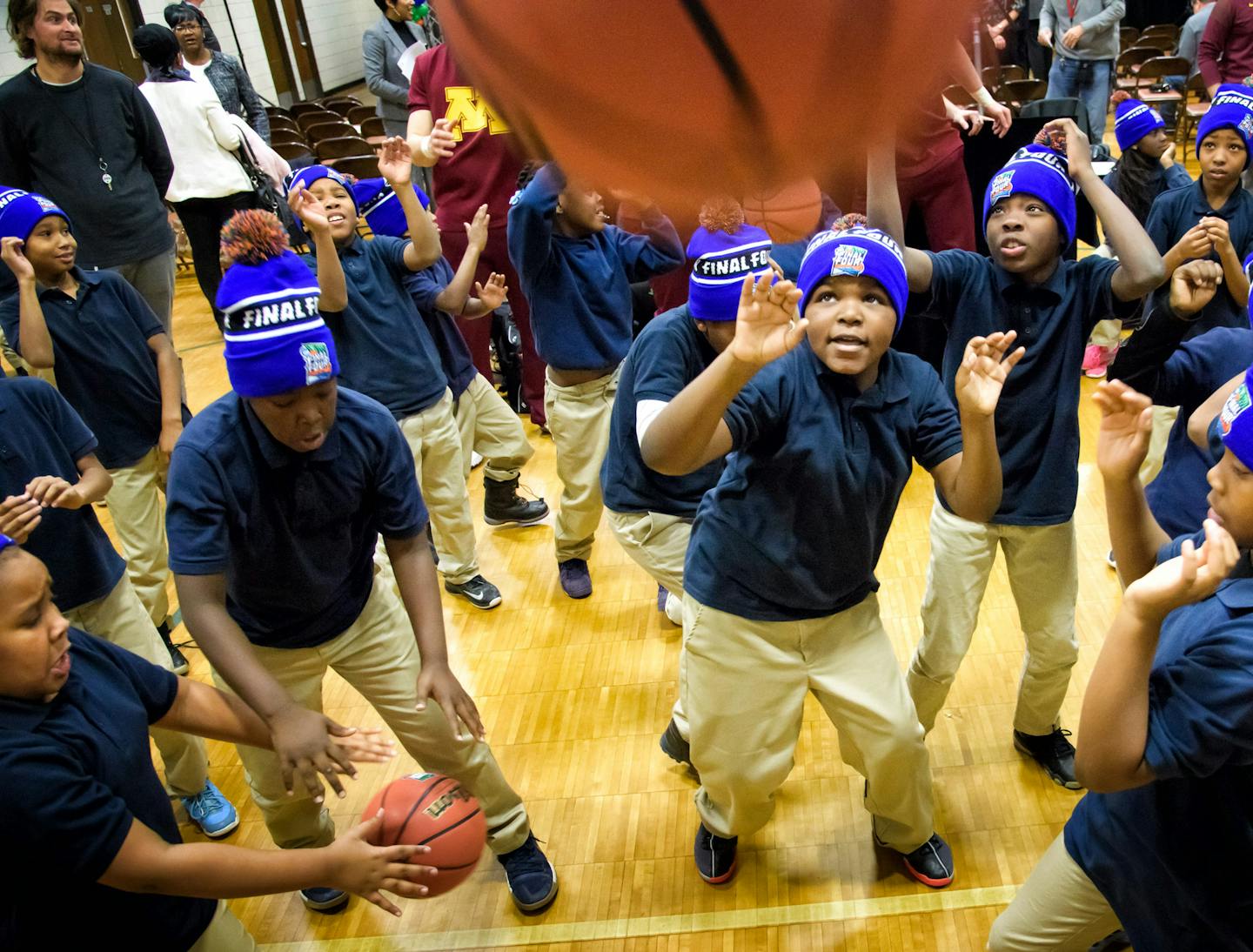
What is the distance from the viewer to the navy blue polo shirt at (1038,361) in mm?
2188

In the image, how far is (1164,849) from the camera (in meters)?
1.43

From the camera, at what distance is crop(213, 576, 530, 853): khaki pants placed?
7.01 feet

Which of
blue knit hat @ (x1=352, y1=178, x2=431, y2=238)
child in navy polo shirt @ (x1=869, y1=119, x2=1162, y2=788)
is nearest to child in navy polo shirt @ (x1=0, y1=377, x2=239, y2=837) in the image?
blue knit hat @ (x1=352, y1=178, x2=431, y2=238)

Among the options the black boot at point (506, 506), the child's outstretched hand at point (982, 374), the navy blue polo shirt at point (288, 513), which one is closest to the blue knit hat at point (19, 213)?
the navy blue polo shirt at point (288, 513)

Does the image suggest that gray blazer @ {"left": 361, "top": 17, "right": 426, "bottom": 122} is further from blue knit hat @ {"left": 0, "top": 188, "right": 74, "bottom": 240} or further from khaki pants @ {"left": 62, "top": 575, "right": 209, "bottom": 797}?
khaki pants @ {"left": 62, "top": 575, "right": 209, "bottom": 797}

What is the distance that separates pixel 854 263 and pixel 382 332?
1.72m

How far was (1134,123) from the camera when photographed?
12.6 feet

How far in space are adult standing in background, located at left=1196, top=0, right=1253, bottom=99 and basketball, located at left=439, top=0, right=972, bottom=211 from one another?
5.10 metres

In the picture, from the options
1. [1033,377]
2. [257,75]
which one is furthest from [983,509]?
[257,75]

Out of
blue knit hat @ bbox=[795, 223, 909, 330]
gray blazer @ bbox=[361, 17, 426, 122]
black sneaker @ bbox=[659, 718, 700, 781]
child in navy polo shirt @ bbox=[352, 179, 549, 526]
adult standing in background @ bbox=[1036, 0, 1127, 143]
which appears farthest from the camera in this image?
gray blazer @ bbox=[361, 17, 426, 122]

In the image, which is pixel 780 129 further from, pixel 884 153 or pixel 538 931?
pixel 538 931

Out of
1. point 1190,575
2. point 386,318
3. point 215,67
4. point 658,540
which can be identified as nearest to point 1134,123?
point 658,540

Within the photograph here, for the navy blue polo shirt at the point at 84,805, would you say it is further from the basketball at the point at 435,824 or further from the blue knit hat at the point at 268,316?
the blue knit hat at the point at 268,316

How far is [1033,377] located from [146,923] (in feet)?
6.46
